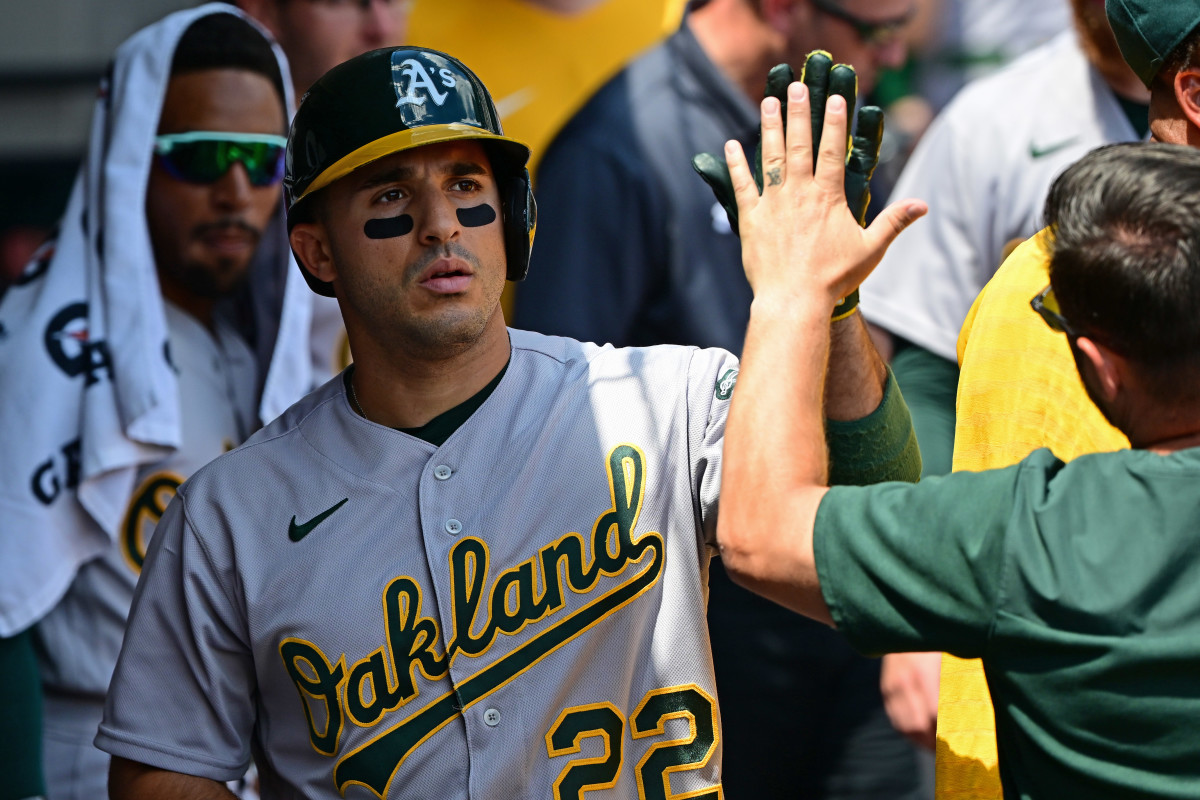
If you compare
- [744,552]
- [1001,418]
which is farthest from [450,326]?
[1001,418]

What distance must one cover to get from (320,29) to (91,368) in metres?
1.53

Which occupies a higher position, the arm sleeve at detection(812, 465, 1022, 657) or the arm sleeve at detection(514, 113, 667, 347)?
the arm sleeve at detection(514, 113, 667, 347)

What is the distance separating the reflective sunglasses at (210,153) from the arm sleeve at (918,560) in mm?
2364

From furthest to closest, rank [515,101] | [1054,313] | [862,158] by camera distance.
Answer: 1. [515,101]
2. [862,158]
3. [1054,313]

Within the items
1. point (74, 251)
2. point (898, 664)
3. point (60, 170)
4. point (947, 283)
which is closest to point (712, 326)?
point (947, 283)

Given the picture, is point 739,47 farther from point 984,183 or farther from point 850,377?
point 850,377

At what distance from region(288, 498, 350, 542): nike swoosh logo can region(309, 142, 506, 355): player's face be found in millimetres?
301

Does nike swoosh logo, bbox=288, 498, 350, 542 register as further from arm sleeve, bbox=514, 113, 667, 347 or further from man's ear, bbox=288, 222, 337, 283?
arm sleeve, bbox=514, 113, 667, 347

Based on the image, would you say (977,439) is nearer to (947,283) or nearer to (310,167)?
(310,167)

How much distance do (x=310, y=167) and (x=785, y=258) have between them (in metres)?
0.95

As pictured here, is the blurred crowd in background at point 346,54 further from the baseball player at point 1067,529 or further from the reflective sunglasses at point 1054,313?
the baseball player at point 1067,529

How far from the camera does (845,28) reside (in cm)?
406

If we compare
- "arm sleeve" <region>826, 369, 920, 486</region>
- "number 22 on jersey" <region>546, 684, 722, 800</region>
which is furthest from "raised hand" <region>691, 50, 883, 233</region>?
"number 22 on jersey" <region>546, 684, 722, 800</region>

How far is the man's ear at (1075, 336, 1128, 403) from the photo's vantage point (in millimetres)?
1624
